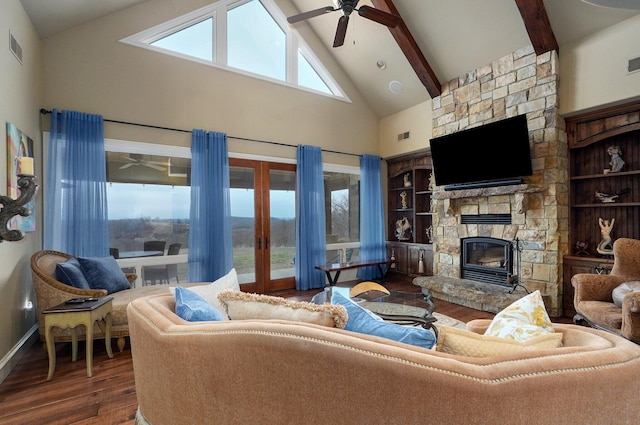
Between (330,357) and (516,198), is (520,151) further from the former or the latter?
(330,357)

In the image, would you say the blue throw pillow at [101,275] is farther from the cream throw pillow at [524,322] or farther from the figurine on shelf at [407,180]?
the figurine on shelf at [407,180]

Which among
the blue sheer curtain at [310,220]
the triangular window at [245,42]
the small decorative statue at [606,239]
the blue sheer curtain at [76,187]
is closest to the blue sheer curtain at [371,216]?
the blue sheer curtain at [310,220]

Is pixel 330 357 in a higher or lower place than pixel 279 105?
lower

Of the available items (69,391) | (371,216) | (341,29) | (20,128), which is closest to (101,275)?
(69,391)

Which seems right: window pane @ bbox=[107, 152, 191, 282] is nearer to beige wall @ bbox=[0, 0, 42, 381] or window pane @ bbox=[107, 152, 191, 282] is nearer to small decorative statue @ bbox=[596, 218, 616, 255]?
beige wall @ bbox=[0, 0, 42, 381]

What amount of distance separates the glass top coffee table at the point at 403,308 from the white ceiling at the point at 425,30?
11.1 feet

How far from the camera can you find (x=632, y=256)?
2.98 metres

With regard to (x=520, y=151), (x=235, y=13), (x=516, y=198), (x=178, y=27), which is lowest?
(x=516, y=198)

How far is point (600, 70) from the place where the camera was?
360 cm

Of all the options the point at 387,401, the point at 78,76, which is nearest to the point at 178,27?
the point at 78,76

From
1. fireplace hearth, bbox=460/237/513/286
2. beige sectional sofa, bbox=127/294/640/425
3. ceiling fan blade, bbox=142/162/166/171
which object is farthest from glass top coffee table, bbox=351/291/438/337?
ceiling fan blade, bbox=142/162/166/171

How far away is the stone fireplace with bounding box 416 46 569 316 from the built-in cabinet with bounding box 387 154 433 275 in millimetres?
857

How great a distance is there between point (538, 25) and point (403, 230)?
384 centimetres

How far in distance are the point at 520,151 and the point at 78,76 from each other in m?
5.68
